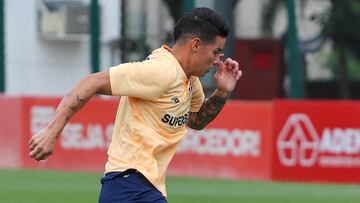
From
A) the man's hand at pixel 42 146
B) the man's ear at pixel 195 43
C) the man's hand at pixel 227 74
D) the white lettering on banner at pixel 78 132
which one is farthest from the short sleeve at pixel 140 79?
the white lettering on banner at pixel 78 132

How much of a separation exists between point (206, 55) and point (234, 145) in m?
11.1

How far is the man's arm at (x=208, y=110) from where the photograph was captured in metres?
7.32

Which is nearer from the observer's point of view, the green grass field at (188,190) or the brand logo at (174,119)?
the brand logo at (174,119)

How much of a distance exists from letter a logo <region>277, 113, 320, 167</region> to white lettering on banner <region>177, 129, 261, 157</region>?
1.33 feet

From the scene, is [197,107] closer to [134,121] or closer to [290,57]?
[134,121]

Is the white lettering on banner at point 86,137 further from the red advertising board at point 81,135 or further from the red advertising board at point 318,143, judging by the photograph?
the red advertising board at point 318,143

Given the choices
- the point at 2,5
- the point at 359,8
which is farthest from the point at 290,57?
the point at 359,8

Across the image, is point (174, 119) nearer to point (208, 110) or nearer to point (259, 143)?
point (208, 110)

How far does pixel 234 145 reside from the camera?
17812 millimetres

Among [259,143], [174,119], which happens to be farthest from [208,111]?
[259,143]

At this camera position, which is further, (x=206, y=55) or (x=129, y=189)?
(x=206, y=55)

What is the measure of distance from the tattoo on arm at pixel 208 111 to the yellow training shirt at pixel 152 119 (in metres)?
0.61

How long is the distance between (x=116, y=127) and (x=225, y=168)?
11196 millimetres

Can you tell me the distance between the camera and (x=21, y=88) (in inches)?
919
